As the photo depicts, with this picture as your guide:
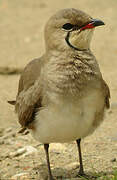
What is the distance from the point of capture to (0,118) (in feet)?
24.7

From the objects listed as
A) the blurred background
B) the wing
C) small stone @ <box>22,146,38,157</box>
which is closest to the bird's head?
the wing

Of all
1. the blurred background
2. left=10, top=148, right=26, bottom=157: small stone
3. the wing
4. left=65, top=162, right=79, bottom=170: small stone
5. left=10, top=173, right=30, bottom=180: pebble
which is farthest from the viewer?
the blurred background

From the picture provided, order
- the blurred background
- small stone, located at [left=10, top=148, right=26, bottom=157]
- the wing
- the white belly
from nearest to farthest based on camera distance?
the white belly < the wing < small stone, located at [left=10, top=148, right=26, bottom=157] < the blurred background

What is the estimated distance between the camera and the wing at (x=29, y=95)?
5109 millimetres

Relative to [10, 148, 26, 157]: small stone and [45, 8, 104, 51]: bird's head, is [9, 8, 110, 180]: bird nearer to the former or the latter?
[45, 8, 104, 51]: bird's head

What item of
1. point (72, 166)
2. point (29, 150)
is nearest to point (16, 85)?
point (29, 150)

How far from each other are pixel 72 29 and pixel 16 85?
13.8 ft

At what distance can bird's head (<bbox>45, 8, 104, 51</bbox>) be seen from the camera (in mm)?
4848

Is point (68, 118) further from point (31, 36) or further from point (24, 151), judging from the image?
point (31, 36)

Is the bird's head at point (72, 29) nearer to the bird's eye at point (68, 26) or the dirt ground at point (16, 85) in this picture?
the bird's eye at point (68, 26)

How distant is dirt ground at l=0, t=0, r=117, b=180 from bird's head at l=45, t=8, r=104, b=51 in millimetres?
1412

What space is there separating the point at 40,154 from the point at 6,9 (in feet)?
26.4

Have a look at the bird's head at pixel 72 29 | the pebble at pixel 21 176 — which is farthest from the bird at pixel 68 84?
the pebble at pixel 21 176

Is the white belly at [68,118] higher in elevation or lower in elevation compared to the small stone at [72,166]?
higher
